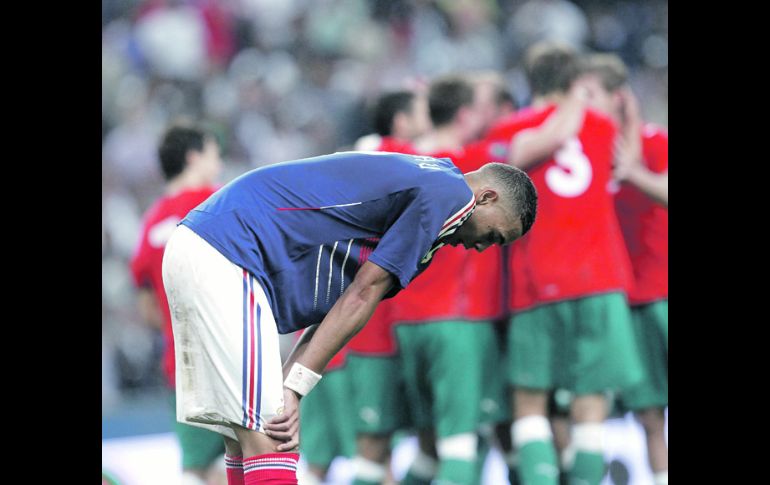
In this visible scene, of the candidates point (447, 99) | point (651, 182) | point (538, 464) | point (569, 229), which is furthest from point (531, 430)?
point (447, 99)

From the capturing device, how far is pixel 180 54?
17.1 ft

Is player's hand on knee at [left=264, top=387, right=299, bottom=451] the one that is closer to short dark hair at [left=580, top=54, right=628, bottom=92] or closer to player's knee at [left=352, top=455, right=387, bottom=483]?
player's knee at [left=352, top=455, right=387, bottom=483]

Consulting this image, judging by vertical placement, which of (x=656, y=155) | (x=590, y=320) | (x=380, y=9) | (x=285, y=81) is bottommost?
(x=590, y=320)

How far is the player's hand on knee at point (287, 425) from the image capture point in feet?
9.40

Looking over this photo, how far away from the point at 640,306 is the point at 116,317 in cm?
254

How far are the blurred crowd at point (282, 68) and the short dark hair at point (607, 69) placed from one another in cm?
5

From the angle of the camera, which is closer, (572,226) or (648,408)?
(572,226)

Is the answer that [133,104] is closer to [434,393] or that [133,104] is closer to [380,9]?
[380,9]

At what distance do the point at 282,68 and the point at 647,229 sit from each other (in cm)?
198

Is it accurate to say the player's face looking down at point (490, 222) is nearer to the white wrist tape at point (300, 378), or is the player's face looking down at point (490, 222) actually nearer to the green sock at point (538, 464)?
the white wrist tape at point (300, 378)

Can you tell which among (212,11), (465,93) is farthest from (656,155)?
(212,11)

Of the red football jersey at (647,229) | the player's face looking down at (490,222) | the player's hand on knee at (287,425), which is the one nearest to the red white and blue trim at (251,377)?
the player's hand on knee at (287,425)

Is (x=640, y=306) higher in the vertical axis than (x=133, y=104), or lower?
lower

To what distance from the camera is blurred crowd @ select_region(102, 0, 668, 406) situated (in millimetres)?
5066
